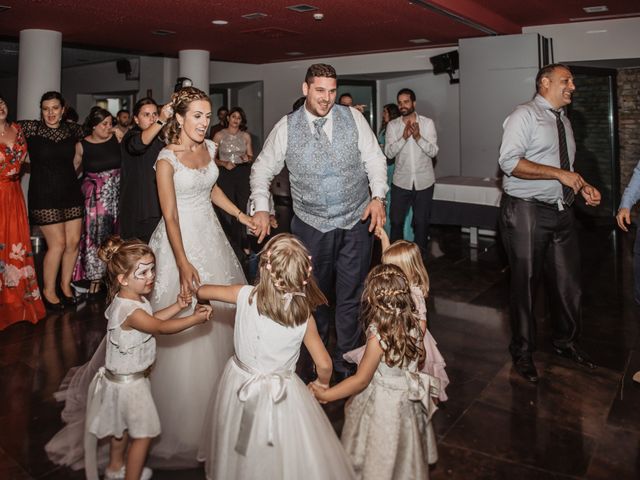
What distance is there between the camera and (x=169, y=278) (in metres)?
2.58

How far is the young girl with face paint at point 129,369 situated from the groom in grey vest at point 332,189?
0.66m

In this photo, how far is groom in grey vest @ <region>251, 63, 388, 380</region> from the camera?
2.69m

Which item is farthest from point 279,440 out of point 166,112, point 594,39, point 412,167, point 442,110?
point 442,110

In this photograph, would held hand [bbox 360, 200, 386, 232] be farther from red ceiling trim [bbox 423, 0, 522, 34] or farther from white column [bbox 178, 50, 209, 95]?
white column [bbox 178, 50, 209, 95]

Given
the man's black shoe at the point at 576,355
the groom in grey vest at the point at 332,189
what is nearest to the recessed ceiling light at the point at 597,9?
the man's black shoe at the point at 576,355

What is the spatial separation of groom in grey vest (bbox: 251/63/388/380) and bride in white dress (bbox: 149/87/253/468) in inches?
10.0

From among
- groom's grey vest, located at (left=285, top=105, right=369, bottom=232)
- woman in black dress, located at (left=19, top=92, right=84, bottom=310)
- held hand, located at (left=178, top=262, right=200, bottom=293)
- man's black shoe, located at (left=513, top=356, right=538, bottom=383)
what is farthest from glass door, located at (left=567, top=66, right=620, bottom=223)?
held hand, located at (left=178, top=262, right=200, bottom=293)

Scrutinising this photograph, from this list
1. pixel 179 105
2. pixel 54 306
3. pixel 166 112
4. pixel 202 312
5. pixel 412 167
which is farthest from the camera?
pixel 412 167

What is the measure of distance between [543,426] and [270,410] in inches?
54.7

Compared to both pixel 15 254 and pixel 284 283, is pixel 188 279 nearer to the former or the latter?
pixel 284 283

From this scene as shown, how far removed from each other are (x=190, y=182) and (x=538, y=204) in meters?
1.75

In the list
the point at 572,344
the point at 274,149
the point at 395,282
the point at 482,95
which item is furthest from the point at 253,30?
the point at 395,282

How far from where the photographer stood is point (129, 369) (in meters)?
2.05

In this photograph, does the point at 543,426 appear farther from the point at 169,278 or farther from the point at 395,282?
the point at 169,278
